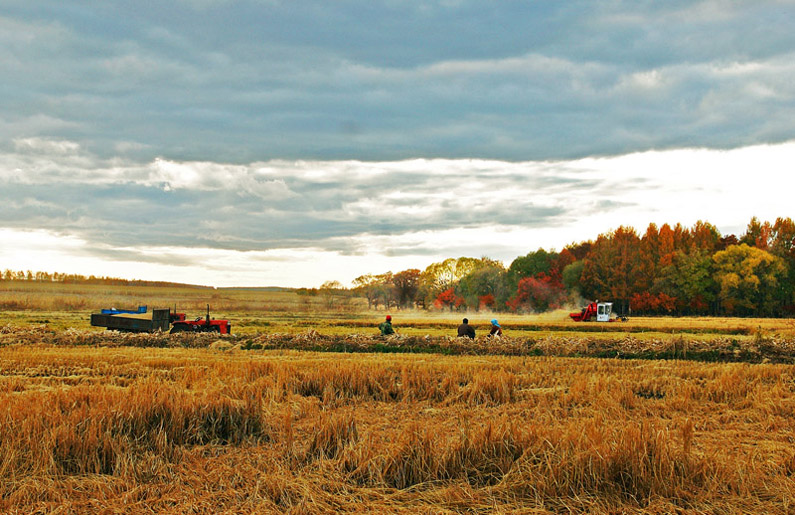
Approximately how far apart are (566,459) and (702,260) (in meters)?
88.0

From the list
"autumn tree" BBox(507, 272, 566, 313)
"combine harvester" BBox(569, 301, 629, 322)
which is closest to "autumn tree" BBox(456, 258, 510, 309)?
"autumn tree" BBox(507, 272, 566, 313)

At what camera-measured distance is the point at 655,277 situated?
289ft

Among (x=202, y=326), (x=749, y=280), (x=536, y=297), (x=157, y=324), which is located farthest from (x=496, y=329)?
(x=749, y=280)

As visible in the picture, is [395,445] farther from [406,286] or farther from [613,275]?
[406,286]

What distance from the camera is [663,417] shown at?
39.1ft

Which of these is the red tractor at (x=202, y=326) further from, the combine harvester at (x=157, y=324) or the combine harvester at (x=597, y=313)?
the combine harvester at (x=597, y=313)

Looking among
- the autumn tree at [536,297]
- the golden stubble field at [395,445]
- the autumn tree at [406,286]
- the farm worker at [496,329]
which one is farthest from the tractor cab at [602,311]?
the autumn tree at [406,286]

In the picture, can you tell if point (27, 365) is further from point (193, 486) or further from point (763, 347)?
point (763, 347)

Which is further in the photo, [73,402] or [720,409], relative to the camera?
[720,409]

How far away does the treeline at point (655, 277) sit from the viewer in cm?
8288

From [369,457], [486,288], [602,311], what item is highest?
[486,288]

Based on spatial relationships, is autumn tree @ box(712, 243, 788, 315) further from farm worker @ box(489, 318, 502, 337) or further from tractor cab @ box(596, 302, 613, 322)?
farm worker @ box(489, 318, 502, 337)

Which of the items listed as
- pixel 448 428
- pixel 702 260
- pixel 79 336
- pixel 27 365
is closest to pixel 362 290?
pixel 702 260

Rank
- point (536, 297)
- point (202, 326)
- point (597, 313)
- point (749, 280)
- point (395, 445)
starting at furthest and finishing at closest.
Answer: point (536, 297) < point (749, 280) < point (597, 313) < point (202, 326) < point (395, 445)
